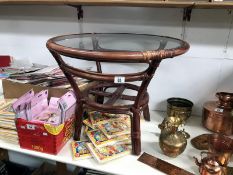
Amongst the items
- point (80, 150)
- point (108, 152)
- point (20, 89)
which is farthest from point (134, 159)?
point (20, 89)

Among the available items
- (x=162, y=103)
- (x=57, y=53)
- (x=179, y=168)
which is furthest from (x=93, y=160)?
(x=162, y=103)

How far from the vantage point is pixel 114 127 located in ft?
3.40

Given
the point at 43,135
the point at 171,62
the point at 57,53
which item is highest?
the point at 57,53

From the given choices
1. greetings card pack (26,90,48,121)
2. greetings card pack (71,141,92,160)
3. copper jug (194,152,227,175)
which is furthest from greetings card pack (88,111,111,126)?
copper jug (194,152,227,175)

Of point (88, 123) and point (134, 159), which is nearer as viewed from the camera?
point (134, 159)

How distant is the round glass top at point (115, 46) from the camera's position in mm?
710

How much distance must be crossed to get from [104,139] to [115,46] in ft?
1.44

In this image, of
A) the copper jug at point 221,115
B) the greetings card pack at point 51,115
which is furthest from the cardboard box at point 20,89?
the copper jug at point 221,115

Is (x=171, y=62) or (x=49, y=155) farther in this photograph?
(x=171, y=62)

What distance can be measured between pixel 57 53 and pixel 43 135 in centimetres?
34

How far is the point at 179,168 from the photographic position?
0.88 meters

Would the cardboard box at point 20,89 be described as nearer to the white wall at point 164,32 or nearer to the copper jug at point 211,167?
the white wall at point 164,32

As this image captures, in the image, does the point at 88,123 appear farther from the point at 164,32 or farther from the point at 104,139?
the point at 164,32

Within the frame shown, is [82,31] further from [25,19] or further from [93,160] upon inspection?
[93,160]
